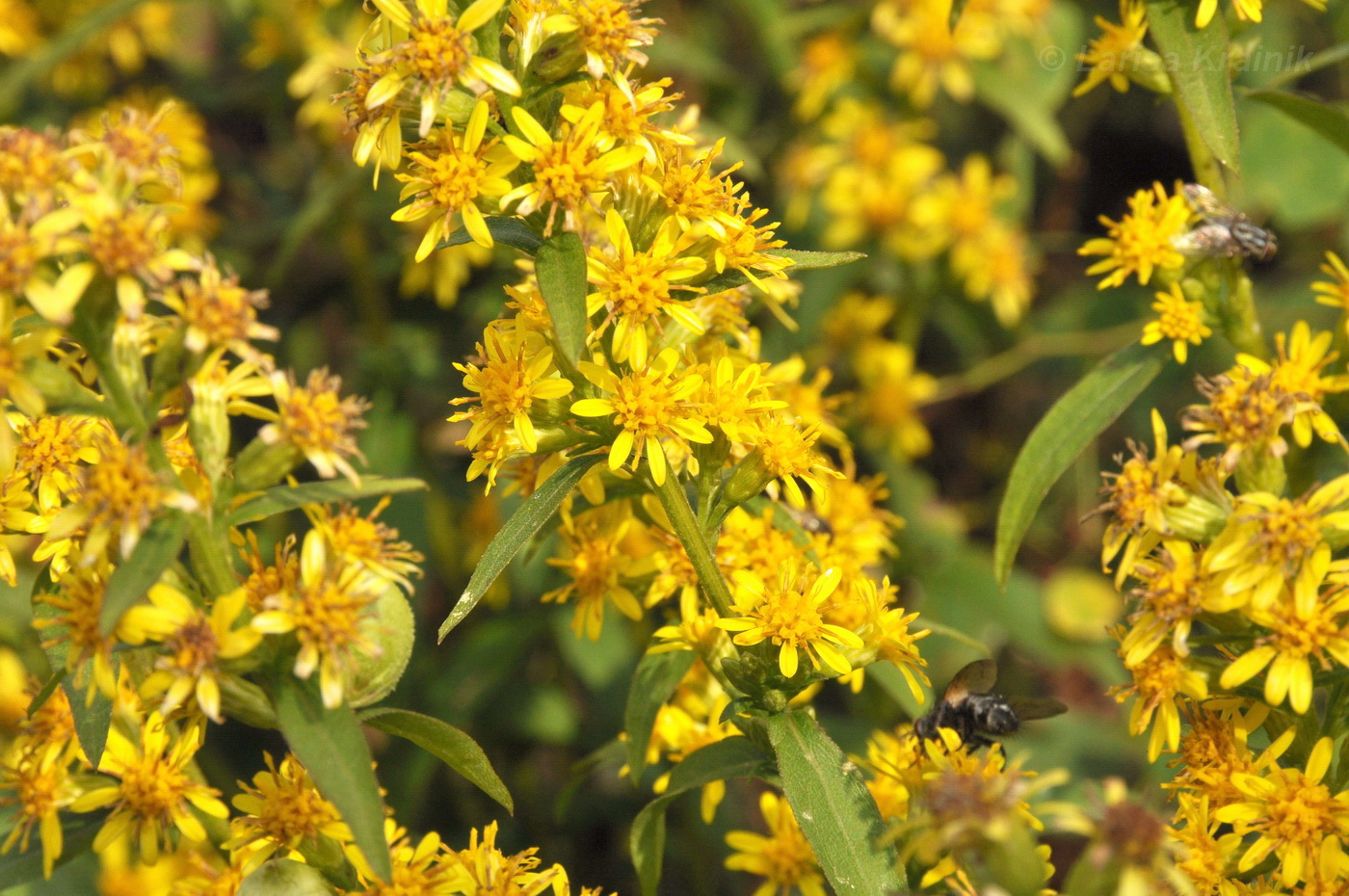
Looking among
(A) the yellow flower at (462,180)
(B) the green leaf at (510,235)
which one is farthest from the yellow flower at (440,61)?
(B) the green leaf at (510,235)

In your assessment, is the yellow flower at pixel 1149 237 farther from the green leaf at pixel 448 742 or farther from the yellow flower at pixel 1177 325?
the green leaf at pixel 448 742

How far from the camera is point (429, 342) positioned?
4.42 metres

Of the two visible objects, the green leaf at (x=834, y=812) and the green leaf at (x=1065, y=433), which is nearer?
the green leaf at (x=834, y=812)

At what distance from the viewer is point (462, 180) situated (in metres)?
1.97

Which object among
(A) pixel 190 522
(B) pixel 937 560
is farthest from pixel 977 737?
(B) pixel 937 560

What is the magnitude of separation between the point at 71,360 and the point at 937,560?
3.30 meters

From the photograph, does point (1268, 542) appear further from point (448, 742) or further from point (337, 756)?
point (337, 756)

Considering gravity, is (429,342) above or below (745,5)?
below

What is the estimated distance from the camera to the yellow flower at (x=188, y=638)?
5.39ft

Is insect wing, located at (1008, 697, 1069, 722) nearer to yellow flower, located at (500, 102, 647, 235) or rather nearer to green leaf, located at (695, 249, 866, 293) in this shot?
green leaf, located at (695, 249, 866, 293)

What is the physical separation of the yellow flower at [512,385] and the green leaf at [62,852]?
902 mm

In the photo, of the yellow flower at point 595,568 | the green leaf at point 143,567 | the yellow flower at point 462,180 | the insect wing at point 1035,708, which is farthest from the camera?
the yellow flower at point 595,568

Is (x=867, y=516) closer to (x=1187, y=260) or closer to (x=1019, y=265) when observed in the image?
(x=1187, y=260)

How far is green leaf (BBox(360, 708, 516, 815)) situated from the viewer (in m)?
1.93
